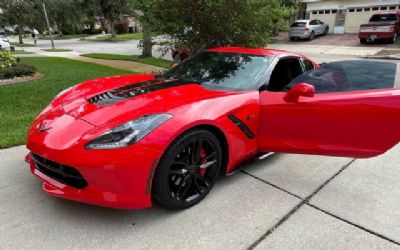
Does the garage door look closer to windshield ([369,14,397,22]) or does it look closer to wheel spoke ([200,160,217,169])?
windshield ([369,14,397,22])

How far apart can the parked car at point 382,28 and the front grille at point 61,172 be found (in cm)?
2223

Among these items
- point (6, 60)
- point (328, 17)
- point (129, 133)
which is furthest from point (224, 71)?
point (328, 17)

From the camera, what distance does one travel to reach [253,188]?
3213mm

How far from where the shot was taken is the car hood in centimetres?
268

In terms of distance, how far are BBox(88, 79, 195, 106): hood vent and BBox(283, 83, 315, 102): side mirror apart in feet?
3.49

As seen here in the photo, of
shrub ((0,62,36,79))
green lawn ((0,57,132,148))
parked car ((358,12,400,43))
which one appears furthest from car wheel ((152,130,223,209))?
parked car ((358,12,400,43))

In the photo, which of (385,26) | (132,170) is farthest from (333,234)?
(385,26)

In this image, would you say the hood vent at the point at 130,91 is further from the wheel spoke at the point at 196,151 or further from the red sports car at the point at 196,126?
the wheel spoke at the point at 196,151

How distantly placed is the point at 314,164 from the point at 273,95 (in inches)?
43.2

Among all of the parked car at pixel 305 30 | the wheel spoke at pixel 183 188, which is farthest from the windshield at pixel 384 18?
the wheel spoke at pixel 183 188

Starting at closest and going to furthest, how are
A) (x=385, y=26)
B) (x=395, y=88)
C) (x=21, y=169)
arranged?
1. (x=395, y=88)
2. (x=21, y=169)
3. (x=385, y=26)

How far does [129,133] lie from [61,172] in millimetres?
612

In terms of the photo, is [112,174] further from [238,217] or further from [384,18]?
[384,18]

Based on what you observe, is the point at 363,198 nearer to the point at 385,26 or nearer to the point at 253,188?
the point at 253,188
